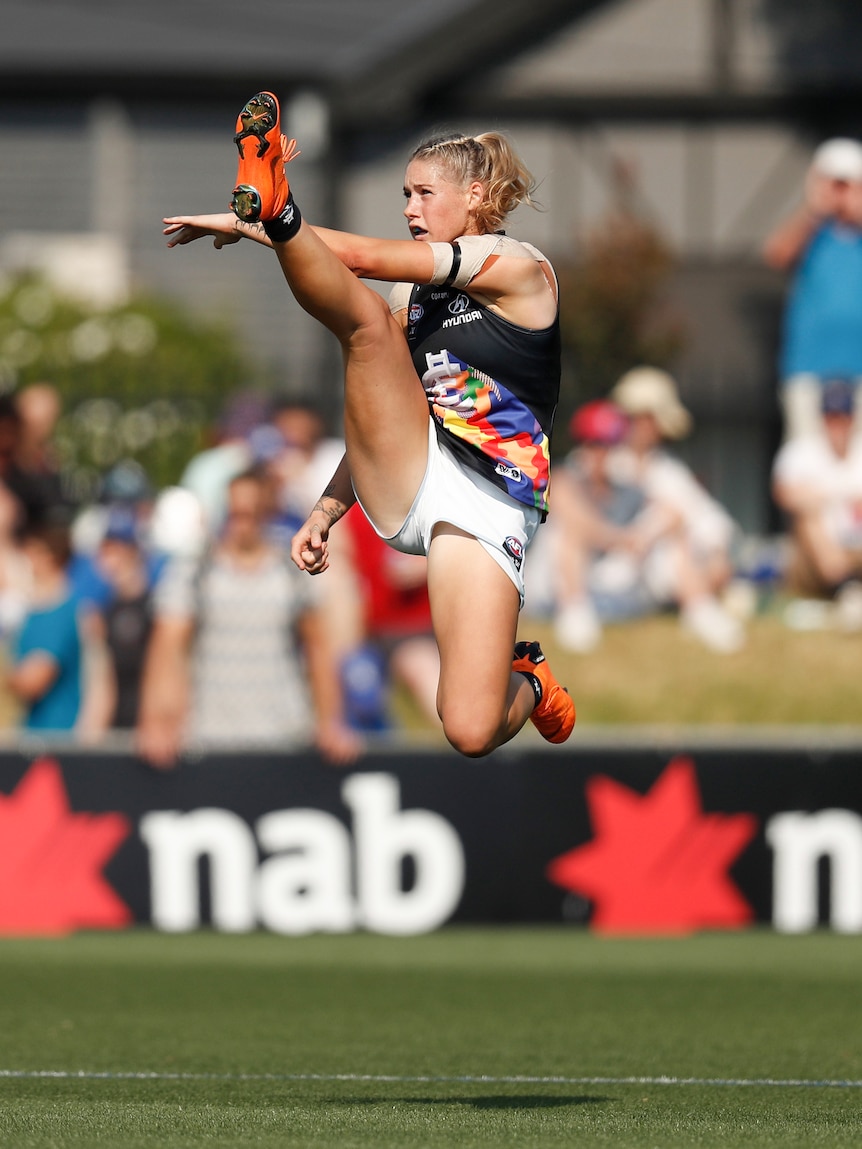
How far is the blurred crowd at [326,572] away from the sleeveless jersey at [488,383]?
4.13 m

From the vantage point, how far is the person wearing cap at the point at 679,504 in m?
12.3

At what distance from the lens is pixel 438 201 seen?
581 centimetres

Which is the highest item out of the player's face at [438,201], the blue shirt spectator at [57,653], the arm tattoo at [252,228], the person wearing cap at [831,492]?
the player's face at [438,201]

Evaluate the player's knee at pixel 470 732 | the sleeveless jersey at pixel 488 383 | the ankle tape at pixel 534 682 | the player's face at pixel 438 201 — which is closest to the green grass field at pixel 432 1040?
the player's knee at pixel 470 732

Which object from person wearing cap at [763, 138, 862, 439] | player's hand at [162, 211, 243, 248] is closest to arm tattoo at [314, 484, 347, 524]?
player's hand at [162, 211, 243, 248]

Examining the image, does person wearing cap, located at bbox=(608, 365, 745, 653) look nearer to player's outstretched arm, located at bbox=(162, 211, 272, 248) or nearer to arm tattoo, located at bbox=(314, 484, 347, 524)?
arm tattoo, located at bbox=(314, 484, 347, 524)

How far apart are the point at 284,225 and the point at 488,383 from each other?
100cm

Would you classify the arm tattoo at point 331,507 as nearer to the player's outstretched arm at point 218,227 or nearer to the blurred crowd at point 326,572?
the player's outstretched arm at point 218,227

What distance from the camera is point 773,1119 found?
5.50 m

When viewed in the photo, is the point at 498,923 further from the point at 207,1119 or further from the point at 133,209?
the point at 133,209

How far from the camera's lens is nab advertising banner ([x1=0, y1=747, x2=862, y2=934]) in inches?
403

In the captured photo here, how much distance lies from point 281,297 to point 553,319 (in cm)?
1592

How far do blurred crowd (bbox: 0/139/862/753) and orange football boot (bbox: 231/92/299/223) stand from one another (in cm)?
497

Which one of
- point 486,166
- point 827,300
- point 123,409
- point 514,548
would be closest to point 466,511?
point 514,548
